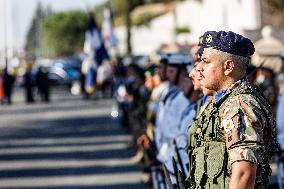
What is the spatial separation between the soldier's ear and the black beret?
4 centimetres

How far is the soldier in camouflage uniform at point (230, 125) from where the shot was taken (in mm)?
3838

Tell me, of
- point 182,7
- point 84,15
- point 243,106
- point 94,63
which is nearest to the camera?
point 243,106

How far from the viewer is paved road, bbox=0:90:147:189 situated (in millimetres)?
12664

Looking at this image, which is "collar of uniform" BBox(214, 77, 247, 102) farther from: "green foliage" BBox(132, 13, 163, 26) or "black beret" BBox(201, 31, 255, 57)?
"green foliage" BBox(132, 13, 163, 26)

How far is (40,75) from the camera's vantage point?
35625 mm

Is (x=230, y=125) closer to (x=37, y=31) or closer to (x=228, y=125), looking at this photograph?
(x=228, y=125)

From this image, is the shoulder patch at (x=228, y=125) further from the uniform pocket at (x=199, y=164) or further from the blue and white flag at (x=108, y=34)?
the blue and white flag at (x=108, y=34)

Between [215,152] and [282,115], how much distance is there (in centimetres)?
527

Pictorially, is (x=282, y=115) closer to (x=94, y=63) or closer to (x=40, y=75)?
(x=94, y=63)

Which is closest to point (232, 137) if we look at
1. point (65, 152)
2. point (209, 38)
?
point (209, 38)

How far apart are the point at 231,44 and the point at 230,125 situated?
40 centimetres

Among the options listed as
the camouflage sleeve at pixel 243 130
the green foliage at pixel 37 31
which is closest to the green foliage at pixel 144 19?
the green foliage at pixel 37 31

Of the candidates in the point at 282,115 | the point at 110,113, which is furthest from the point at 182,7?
the point at 282,115

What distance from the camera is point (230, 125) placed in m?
3.88
